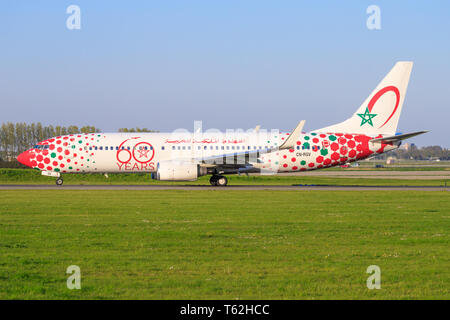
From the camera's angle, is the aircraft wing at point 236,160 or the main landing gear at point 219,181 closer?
the aircraft wing at point 236,160

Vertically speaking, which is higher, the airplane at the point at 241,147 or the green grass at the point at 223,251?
the airplane at the point at 241,147

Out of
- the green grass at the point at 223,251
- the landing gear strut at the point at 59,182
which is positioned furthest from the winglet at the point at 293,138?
the landing gear strut at the point at 59,182

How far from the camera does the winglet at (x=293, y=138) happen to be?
115 ft

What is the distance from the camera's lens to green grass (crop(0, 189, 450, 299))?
921 centimetres

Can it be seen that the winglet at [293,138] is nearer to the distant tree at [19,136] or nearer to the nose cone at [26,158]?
the nose cone at [26,158]

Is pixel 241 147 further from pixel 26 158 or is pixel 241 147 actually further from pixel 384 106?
pixel 26 158

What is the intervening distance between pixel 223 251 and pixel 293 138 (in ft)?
78.2

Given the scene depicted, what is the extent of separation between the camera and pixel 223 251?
1266 cm

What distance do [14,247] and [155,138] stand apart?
26.6 metres

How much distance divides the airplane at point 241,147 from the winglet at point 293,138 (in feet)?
5.28

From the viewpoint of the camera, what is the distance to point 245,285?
373 inches

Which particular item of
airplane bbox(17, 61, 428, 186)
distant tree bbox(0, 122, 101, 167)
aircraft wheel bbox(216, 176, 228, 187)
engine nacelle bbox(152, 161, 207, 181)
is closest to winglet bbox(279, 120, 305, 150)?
airplane bbox(17, 61, 428, 186)
